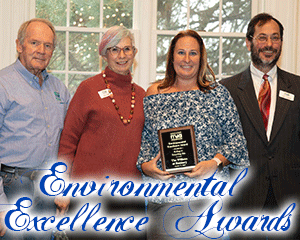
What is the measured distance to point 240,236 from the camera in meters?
2.81

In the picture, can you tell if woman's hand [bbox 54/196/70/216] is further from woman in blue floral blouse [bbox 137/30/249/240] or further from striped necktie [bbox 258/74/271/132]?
striped necktie [bbox 258/74/271/132]

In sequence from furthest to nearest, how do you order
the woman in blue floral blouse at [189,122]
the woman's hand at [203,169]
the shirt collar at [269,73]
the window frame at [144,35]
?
the window frame at [144,35]
the shirt collar at [269,73]
the woman in blue floral blouse at [189,122]
the woman's hand at [203,169]

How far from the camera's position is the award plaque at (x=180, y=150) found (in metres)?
2.33

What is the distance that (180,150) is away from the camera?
2.34m

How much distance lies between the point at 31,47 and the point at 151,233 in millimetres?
1384

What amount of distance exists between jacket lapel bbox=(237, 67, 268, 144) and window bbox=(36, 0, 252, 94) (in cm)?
112

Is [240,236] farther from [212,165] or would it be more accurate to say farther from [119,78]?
[119,78]

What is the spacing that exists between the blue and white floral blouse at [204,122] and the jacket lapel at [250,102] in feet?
0.88

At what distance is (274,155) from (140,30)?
1.85 metres

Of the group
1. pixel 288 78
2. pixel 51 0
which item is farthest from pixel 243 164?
pixel 51 0

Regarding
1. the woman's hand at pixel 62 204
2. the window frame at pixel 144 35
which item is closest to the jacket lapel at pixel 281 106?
the window frame at pixel 144 35

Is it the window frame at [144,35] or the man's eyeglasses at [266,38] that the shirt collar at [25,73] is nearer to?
the window frame at [144,35]

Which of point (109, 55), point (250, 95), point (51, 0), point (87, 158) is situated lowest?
point (87, 158)

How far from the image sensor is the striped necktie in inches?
112
